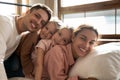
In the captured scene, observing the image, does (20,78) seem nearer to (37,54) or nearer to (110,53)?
(37,54)

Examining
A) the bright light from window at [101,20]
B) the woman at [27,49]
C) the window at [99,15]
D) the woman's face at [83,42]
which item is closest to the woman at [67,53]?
the woman's face at [83,42]

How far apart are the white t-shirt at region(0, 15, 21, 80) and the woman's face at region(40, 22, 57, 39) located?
0.59 feet

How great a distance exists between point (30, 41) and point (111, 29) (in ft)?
3.01

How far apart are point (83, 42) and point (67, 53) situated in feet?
0.43

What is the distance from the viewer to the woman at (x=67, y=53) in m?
1.21

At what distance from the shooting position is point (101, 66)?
1038mm

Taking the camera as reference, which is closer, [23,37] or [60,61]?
[60,61]

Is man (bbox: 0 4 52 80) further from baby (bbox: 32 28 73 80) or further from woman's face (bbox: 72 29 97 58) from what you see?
woman's face (bbox: 72 29 97 58)

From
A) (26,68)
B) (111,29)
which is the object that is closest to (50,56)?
(26,68)

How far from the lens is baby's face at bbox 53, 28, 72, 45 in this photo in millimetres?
1350

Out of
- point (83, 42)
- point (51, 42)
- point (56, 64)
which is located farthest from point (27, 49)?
point (83, 42)

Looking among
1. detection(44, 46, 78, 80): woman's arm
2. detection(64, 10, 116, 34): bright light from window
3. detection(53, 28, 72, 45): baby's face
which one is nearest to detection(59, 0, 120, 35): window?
detection(64, 10, 116, 34): bright light from window

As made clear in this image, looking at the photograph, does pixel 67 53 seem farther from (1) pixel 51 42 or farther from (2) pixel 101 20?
(2) pixel 101 20

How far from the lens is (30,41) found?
4.68 ft
